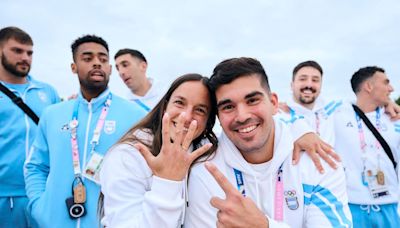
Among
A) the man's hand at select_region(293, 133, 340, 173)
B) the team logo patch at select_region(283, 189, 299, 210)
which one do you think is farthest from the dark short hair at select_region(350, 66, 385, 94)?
the team logo patch at select_region(283, 189, 299, 210)

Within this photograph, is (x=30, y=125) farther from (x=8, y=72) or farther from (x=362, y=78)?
(x=362, y=78)

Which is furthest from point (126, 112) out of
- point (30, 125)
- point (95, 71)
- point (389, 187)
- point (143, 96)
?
point (389, 187)

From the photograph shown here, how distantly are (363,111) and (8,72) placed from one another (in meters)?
5.10

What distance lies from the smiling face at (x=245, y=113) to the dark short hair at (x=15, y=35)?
328 centimetres

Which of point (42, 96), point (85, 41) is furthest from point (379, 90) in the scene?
point (42, 96)

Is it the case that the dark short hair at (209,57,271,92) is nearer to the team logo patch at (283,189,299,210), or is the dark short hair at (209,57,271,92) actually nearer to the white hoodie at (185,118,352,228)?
the white hoodie at (185,118,352,228)

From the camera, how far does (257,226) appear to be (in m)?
1.79

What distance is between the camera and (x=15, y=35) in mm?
4449

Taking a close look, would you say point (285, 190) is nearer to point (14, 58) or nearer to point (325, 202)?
point (325, 202)

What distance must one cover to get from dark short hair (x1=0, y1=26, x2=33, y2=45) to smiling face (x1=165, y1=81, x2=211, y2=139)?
2.98m

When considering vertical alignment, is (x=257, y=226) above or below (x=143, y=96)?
below

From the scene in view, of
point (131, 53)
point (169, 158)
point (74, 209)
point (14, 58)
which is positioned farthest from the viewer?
point (131, 53)

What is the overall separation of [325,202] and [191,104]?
990 millimetres

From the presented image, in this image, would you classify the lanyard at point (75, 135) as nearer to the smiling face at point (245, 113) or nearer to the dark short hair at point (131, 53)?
the smiling face at point (245, 113)
